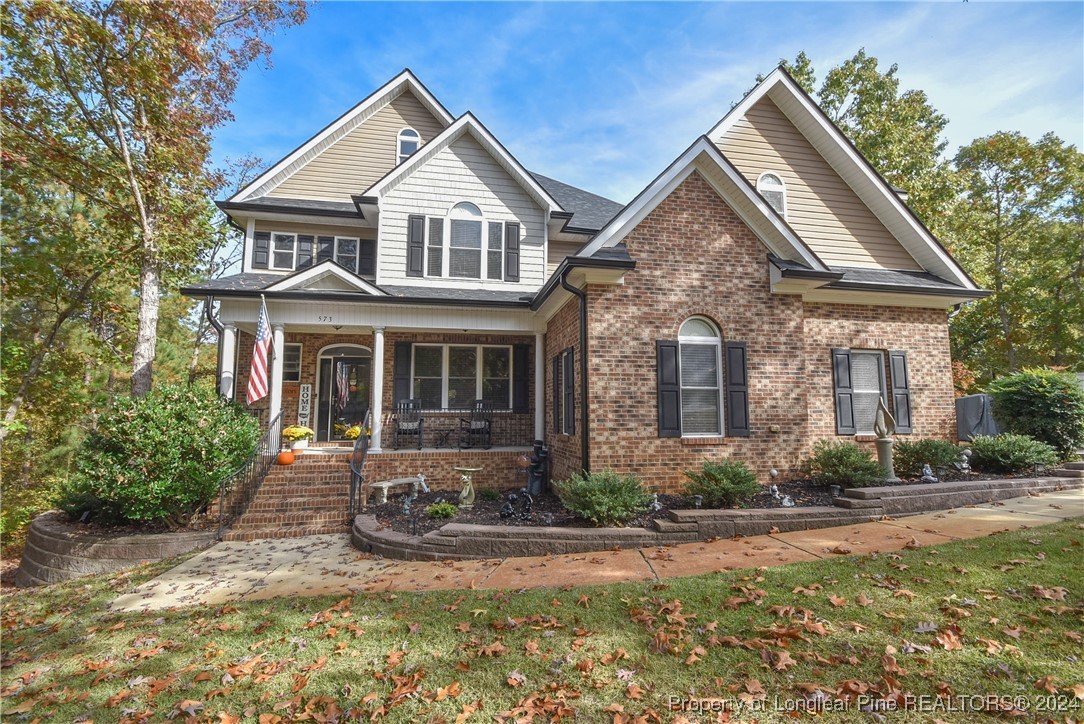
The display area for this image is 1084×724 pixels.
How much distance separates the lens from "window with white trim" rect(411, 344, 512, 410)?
1199 cm

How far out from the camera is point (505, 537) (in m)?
6.14

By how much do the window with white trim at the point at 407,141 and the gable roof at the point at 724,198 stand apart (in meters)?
8.08

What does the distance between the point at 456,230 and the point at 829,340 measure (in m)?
8.63

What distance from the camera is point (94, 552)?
7141mm

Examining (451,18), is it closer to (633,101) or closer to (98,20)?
(633,101)

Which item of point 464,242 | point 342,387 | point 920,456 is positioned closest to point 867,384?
point 920,456

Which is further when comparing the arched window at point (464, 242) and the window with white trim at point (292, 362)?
the window with white trim at point (292, 362)

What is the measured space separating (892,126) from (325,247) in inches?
763

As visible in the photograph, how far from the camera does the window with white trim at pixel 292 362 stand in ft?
39.7

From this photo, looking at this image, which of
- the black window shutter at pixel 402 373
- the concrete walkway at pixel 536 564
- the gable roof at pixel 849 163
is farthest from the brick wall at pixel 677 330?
the black window shutter at pixel 402 373

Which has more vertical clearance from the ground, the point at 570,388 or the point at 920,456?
the point at 570,388

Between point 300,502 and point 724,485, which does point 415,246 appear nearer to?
point 300,502

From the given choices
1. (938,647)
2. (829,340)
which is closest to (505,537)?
(938,647)

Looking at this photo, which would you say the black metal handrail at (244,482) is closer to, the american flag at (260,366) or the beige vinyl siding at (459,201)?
the american flag at (260,366)
